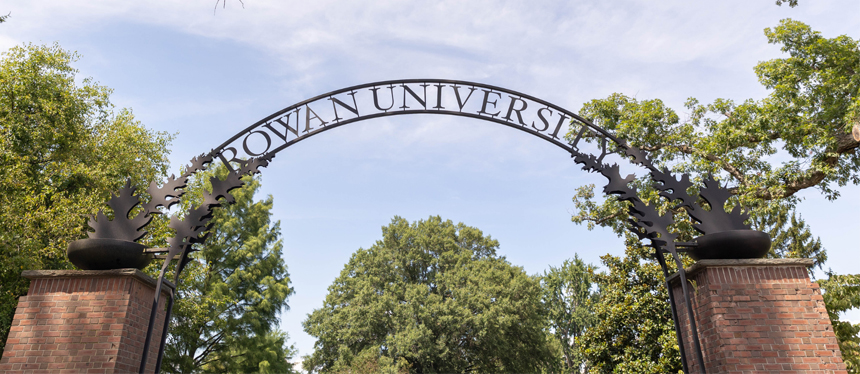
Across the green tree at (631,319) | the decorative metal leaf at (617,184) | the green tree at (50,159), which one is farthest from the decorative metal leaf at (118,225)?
the green tree at (631,319)

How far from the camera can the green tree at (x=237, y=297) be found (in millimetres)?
17891

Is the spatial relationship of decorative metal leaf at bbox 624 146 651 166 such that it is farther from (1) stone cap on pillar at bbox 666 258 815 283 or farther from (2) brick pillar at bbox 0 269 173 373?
(2) brick pillar at bbox 0 269 173 373

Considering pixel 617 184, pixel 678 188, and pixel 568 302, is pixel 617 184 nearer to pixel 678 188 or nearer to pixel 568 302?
pixel 678 188

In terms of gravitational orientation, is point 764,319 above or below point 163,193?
below

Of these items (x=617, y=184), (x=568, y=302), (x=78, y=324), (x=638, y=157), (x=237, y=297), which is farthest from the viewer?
(x=568, y=302)

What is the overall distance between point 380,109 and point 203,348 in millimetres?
17104

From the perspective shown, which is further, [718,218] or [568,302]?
[568,302]

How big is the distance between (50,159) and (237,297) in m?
8.30

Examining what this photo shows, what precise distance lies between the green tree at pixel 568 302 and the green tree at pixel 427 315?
17.1 ft

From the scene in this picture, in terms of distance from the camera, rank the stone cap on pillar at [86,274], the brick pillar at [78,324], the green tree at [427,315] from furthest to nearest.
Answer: the green tree at [427,315] → the stone cap on pillar at [86,274] → the brick pillar at [78,324]

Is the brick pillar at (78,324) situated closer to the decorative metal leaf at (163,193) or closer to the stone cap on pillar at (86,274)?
the stone cap on pillar at (86,274)

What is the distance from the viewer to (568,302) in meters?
33.1

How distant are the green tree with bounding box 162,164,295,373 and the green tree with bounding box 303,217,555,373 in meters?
3.62

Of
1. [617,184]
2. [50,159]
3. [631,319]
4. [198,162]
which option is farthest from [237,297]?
[617,184]
